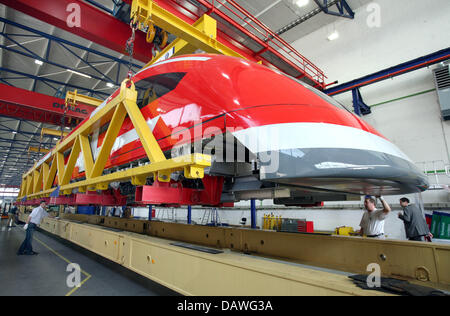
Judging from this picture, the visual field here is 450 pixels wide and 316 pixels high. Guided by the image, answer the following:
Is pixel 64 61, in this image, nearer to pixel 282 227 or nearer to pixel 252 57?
pixel 252 57

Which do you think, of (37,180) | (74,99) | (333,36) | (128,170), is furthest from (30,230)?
(333,36)

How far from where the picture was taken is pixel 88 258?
4938 millimetres

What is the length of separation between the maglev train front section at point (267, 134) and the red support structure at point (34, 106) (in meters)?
5.44

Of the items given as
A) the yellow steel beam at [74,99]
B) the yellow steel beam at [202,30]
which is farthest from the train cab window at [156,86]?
the yellow steel beam at [74,99]

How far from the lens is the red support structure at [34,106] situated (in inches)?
243

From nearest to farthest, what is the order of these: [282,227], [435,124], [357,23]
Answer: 1. [435,124]
2. [282,227]
3. [357,23]

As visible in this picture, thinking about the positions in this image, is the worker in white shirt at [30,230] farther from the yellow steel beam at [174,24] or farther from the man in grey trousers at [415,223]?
the man in grey trousers at [415,223]

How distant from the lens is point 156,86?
100 inches

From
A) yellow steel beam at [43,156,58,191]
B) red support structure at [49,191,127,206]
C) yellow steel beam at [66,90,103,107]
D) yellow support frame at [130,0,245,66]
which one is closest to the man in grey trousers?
yellow support frame at [130,0,245,66]

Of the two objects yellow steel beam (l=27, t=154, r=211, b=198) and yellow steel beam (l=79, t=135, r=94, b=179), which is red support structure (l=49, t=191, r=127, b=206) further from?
yellow steel beam (l=27, t=154, r=211, b=198)
